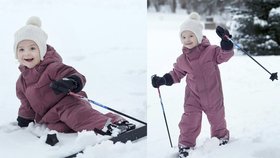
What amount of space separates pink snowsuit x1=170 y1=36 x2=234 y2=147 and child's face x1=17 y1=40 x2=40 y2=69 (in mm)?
316

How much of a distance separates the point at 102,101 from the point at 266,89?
0.40m

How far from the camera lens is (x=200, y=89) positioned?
82 centimetres

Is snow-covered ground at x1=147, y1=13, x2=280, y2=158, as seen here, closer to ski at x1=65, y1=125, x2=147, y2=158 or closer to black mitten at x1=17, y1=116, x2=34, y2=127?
ski at x1=65, y1=125, x2=147, y2=158

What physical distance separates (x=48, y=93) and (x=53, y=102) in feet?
0.08

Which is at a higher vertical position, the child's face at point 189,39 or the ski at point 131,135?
the child's face at point 189,39

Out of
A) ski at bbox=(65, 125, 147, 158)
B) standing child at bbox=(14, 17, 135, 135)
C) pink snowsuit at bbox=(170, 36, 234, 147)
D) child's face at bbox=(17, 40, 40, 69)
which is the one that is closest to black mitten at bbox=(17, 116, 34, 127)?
standing child at bbox=(14, 17, 135, 135)

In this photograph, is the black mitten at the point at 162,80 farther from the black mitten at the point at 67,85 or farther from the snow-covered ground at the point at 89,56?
the black mitten at the point at 67,85

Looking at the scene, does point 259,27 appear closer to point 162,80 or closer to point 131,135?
point 162,80

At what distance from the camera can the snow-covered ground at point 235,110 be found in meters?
0.80

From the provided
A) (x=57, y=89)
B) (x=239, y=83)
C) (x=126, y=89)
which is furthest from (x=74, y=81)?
(x=239, y=83)

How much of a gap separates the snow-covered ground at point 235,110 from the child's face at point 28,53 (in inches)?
10.6

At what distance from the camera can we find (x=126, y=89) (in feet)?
3.12

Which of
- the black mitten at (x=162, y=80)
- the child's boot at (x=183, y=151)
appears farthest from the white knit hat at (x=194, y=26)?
the child's boot at (x=183, y=151)

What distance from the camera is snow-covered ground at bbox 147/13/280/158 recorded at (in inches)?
31.6
